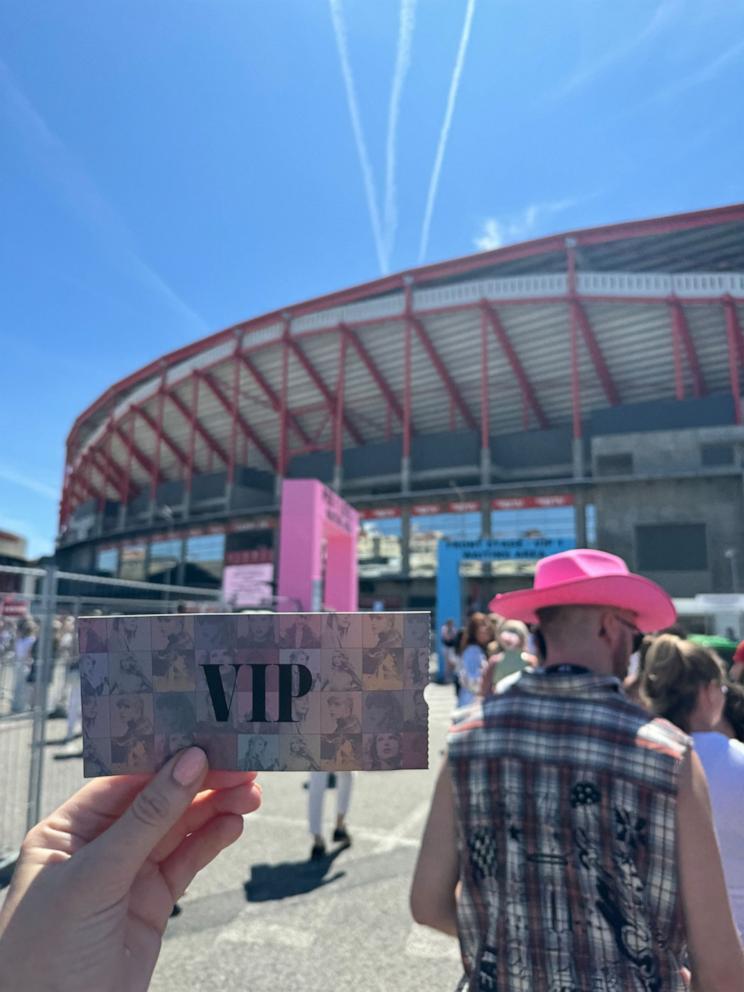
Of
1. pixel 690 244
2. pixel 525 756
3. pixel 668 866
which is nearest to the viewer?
pixel 668 866

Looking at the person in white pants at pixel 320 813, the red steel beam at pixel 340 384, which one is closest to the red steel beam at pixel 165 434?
the red steel beam at pixel 340 384

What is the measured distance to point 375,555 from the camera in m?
29.9

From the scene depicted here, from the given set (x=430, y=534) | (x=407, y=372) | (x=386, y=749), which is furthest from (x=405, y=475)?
(x=386, y=749)

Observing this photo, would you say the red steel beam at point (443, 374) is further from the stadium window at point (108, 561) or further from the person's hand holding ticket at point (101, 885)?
the person's hand holding ticket at point (101, 885)

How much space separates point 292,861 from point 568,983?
3421 millimetres

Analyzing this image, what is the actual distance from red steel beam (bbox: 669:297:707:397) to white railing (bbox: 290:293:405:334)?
1147cm

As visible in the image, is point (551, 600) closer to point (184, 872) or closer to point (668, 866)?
point (668, 866)

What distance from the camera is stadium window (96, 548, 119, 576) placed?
39531 millimetres

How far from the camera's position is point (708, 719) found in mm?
1926

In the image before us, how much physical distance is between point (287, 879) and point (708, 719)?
3.08m

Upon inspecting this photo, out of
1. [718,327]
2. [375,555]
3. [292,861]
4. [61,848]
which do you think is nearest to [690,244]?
[718,327]

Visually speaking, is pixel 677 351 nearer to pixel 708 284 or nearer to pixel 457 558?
pixel 708 284

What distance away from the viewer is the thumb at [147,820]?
0.86 m

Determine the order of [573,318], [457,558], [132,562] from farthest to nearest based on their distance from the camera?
[132,562] < [573,318] < [457,558]
